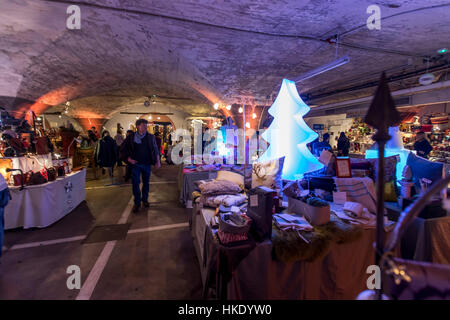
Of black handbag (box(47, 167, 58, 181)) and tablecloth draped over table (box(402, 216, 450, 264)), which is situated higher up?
black handbag (box(47, 167, 58, 181))

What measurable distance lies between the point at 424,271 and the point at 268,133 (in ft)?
8.25

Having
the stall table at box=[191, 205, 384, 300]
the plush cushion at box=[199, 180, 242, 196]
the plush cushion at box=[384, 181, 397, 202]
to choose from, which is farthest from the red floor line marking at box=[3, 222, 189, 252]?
the plush cushion at box=[384, 181, 397, 202]

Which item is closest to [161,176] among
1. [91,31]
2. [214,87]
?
[214,87]

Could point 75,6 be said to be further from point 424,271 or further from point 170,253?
point 424,271

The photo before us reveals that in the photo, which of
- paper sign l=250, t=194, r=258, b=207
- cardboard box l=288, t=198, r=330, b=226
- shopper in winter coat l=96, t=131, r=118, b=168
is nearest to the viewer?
paper sign l=250, t=194, r=258, b=207

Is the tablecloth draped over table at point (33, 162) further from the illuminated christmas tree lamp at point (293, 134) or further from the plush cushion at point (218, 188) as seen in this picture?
the illuminated christmas tree lamp at point (293, 134)

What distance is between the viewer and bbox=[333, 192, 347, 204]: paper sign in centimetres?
228

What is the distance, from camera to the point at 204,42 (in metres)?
4.14

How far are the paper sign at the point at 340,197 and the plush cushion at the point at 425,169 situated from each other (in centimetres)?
106

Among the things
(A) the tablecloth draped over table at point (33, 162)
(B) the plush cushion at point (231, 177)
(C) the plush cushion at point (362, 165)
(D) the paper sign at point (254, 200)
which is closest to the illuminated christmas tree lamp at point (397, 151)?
(C) the plush cushion at point (362, 165)

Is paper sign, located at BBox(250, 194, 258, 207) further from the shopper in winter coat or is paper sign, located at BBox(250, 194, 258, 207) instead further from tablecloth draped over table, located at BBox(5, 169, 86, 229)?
the shopper in winter coat

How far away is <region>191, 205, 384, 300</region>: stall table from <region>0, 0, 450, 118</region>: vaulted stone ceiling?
3176mm
